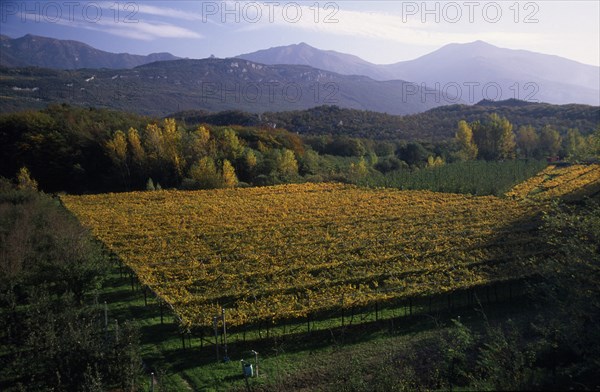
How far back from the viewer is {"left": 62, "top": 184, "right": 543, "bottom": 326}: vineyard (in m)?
17.0

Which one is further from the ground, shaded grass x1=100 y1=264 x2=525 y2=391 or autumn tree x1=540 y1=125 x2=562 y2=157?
autumn tree x1=540 y1=125 x2=562 y2=157

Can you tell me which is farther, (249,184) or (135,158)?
(249,184)

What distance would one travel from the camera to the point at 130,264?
69.4ft

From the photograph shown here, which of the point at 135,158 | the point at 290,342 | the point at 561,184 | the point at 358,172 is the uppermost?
the point at 135,158

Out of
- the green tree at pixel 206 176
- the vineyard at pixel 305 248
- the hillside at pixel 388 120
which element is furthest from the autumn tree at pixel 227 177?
the hillside at pixel 388 120

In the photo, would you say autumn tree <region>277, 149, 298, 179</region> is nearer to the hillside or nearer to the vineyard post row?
the vineyard post row

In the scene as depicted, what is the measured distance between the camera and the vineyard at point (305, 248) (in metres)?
17.0

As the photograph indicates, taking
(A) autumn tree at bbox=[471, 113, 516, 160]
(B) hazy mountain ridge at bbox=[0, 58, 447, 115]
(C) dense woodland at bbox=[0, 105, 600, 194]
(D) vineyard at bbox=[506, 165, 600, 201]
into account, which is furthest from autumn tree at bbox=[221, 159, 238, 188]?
(B) hazy mountain ridge at bbox=[0, 58, 447, 115]

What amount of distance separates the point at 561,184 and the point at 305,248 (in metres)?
37.6

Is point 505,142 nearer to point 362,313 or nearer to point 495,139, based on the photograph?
point 495,139

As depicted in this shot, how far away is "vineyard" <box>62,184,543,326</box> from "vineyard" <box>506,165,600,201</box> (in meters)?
5.63

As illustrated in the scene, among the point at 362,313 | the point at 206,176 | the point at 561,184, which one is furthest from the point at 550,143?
the point at 362,313

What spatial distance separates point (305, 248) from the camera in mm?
23875

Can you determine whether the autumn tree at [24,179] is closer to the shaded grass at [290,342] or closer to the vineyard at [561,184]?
the shaded grass at [290,342]
